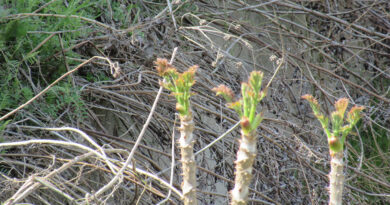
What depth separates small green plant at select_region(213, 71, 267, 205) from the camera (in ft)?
2.27

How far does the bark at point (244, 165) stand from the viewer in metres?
0.71

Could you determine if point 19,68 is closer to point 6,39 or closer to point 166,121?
point 6,39

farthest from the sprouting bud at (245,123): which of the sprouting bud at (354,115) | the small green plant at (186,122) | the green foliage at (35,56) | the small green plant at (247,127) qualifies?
the green foliage at (35,56)

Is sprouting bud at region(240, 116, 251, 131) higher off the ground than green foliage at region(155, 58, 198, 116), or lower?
lower

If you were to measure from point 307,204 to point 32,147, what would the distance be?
3.92ft

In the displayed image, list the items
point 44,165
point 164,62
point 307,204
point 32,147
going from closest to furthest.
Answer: point 164,62 < point 32,147 < point 44,165 < point 307,204

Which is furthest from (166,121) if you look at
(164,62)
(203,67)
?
(164,62)

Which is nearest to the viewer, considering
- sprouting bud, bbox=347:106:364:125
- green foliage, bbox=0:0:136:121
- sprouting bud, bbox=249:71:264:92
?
sprouting bud, bbox=249:71:264:92

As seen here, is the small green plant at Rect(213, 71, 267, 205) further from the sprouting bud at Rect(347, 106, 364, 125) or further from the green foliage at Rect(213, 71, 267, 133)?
the sprouting bud at Rect(347, 106, 364, 125)

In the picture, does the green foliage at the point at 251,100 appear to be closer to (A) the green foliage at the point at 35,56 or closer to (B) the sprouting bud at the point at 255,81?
(B) the sprouting bud at the point at 255,81

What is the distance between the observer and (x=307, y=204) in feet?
6.77

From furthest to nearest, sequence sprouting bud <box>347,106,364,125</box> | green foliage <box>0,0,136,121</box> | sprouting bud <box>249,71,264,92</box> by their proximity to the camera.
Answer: green foliage <box>0,0,136,121</box> < sprouting bud <box>347,106,364,125</box> < sprouting bud <box>249,71,264,92</box>

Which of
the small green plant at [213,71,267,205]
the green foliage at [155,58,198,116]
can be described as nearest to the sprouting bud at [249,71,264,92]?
the small green plant at [213,71,267,205]

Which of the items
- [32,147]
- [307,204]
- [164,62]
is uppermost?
[164,62]
